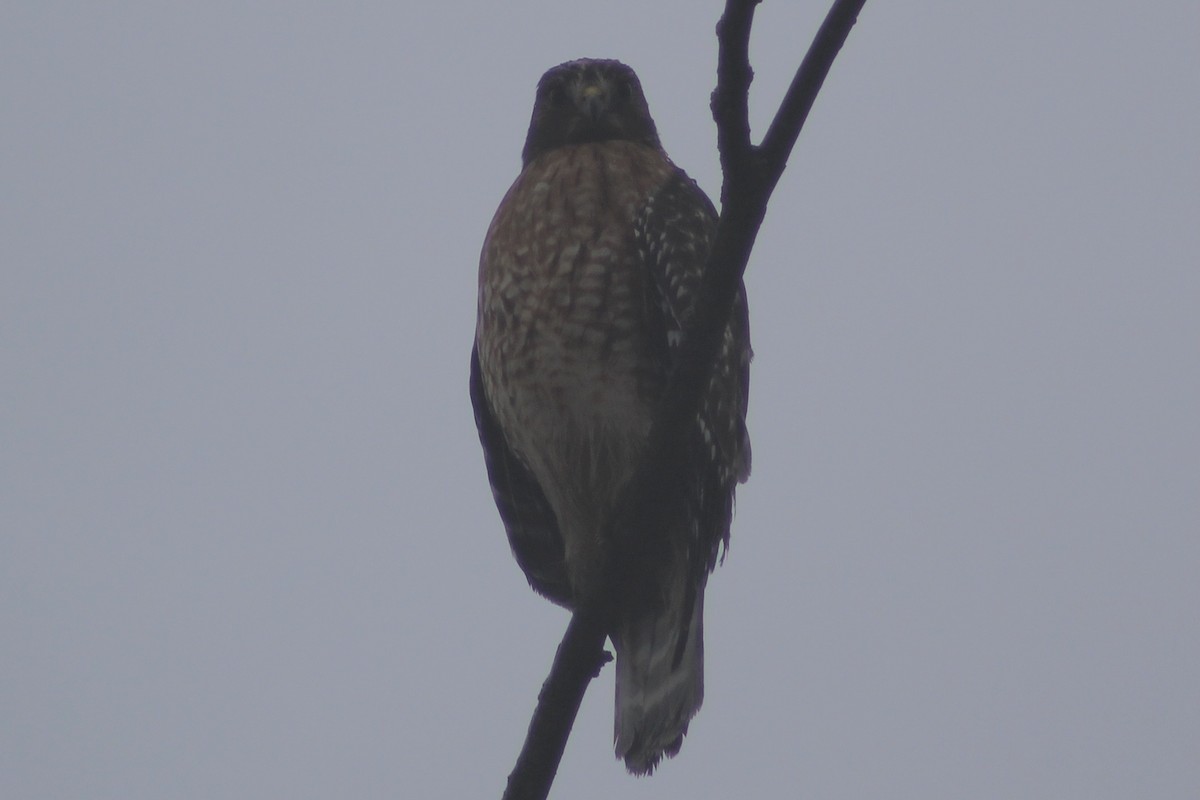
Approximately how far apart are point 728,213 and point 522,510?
230 cm

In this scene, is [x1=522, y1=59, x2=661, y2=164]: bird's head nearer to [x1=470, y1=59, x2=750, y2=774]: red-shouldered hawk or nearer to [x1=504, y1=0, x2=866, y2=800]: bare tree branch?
[x1=470, y1=59, x2=750, y2=774]: red-shouldered hawk

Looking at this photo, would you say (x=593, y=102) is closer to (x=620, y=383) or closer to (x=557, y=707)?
(x=620, y=383)

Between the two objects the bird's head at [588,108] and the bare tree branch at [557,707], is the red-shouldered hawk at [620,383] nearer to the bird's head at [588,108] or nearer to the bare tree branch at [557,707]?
the bird's head at [588,108]

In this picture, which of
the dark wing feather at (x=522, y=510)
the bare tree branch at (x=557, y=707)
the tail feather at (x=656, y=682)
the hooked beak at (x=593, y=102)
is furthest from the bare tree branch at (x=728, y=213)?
the hooked beak at (x=593, y=102)

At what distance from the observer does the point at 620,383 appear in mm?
4473

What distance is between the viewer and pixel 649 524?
3406 mm

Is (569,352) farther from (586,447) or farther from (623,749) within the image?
(623,749)

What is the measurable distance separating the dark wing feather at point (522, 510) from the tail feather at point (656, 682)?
51 centimetres

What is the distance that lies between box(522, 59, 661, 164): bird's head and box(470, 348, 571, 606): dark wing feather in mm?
968

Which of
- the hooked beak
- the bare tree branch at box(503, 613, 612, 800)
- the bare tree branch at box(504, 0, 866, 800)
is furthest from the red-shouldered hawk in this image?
the bare tree branch at box(504, 0, 866, 800)

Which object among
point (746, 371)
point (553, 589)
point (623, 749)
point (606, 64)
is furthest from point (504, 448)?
point (606, 64)

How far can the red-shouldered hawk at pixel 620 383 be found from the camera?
4.39m

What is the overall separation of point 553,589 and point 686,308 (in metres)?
1.26

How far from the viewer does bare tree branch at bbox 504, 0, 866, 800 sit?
9.54ft
